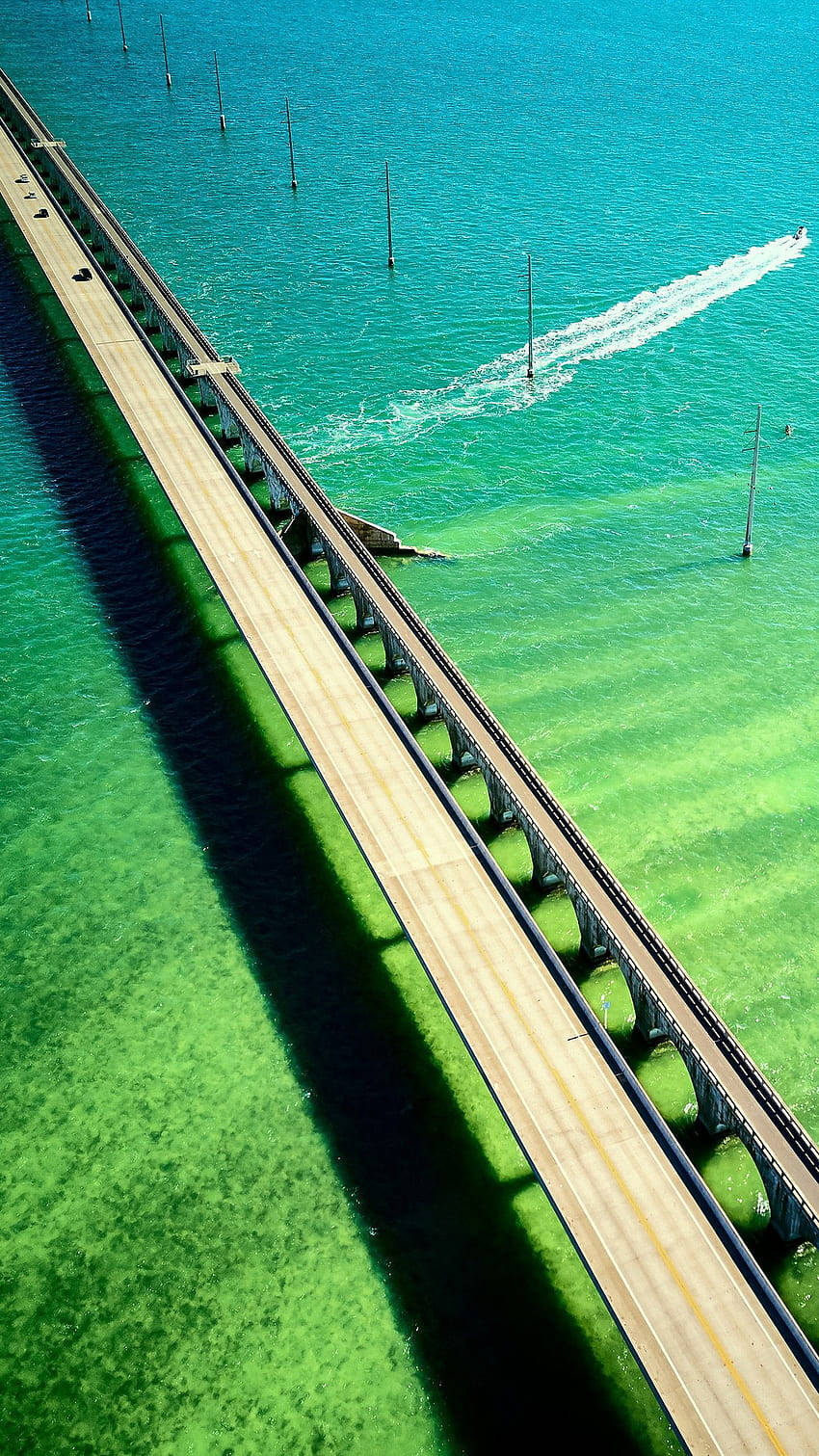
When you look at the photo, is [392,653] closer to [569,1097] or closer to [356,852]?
[356,852]

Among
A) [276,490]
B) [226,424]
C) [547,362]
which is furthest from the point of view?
[547,362]

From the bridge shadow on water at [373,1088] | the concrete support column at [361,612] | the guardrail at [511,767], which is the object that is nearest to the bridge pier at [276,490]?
the guardrail at [511,767]

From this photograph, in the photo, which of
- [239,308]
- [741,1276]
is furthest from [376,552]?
[741,1276]

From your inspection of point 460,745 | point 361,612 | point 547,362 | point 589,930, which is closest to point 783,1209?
point 589,930

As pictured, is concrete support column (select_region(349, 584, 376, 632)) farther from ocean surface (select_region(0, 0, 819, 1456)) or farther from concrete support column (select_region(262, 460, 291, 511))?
concrete support column (select_region(262, 460, 291, 511))

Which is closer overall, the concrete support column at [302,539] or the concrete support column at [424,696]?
the concrete support column at [424,696]

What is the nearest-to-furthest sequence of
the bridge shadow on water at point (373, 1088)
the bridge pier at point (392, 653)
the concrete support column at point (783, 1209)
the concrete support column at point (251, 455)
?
1. the bridge shadow on water at point (373, 1088)
2. the concrete support column at point (783, 1209)
3. the bridge pier at point (392, 653)
4. the concrete support column at point (251, 455)

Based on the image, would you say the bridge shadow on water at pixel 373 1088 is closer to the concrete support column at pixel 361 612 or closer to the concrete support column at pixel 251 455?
the concrete support column at pixel 361 612
